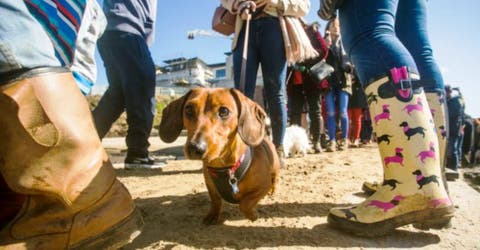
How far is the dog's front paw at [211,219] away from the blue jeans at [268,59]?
130cm

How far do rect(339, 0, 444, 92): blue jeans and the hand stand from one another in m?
0.94

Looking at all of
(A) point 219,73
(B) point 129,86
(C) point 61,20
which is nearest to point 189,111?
Answer: (C) point 61,20

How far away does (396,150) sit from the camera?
4.18 ft

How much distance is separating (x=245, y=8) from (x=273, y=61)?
0.49 metres

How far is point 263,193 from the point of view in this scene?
5.36 ft

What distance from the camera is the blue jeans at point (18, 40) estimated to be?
2.85 feet

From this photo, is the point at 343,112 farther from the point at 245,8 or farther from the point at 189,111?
the point at 189,111

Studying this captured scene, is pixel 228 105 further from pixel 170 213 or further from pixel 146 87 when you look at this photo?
pixel 146 87

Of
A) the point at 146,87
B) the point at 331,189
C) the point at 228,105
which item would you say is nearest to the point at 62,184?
the point at 228,105

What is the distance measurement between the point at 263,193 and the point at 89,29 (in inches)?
46.6

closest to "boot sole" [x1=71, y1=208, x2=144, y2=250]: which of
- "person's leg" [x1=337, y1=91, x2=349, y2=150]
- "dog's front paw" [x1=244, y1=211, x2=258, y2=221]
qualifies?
"dog's front paw" [x1=244, y1=211, x2=258, y2=221]

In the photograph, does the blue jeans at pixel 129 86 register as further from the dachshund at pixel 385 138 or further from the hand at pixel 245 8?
the dachshund at pixel 385 138

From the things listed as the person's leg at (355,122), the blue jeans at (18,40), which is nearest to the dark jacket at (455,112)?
the person's leg at (355,122)

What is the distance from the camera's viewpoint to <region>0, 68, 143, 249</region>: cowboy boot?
2.92 feet
